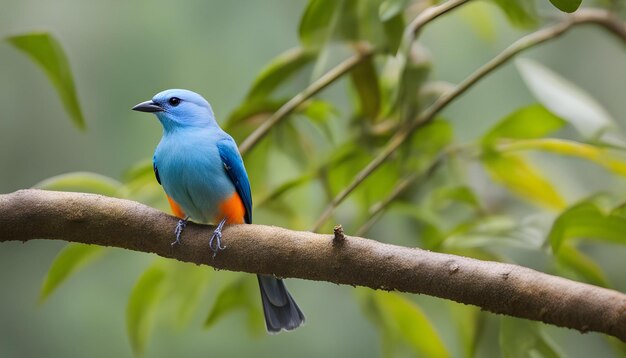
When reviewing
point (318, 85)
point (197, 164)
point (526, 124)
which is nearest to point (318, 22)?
point (318, 85)

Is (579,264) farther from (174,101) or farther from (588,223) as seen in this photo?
(174,101)

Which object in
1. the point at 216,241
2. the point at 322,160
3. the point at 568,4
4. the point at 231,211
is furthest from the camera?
the point at 322,160

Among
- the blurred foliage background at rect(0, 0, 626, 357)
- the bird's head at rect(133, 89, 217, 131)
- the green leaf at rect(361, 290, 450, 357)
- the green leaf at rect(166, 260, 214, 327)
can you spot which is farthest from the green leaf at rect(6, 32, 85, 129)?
the green leaf at rect(361, 290, 450, 357)

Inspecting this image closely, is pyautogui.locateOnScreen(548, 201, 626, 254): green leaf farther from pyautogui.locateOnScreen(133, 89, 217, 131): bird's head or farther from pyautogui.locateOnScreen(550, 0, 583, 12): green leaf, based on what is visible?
pyautogui.locateOnScreen(133, 89, 217, 131): bird's head

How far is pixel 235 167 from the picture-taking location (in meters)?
1.77

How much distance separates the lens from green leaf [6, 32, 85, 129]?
71.6 inches

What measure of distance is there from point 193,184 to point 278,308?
0.36m

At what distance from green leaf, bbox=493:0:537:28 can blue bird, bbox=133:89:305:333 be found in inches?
30.3

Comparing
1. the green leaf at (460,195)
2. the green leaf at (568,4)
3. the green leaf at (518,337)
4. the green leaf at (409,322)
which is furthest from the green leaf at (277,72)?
the green leaf at (568,4)

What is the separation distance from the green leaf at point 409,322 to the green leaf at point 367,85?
501 mm

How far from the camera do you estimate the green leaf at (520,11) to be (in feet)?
6.58

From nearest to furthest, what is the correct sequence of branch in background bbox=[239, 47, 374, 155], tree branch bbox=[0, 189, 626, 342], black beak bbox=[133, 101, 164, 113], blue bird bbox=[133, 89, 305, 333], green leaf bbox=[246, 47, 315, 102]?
tree branch bbox=[0, 189, 626, 342], black beak bbox=[133, 101, 164, 113], blue bird bbox=[133, 89, 305, 333], branch in background bbox=[239, 47, 374, 155], green leaf bbox=[246, 47, 315, 102]

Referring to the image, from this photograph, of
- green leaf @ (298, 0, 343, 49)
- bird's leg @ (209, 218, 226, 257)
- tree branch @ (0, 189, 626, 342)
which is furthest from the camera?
green leaf @ (298, 0, 343, 49)

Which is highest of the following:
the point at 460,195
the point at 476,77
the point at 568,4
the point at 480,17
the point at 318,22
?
the point at 568,4
